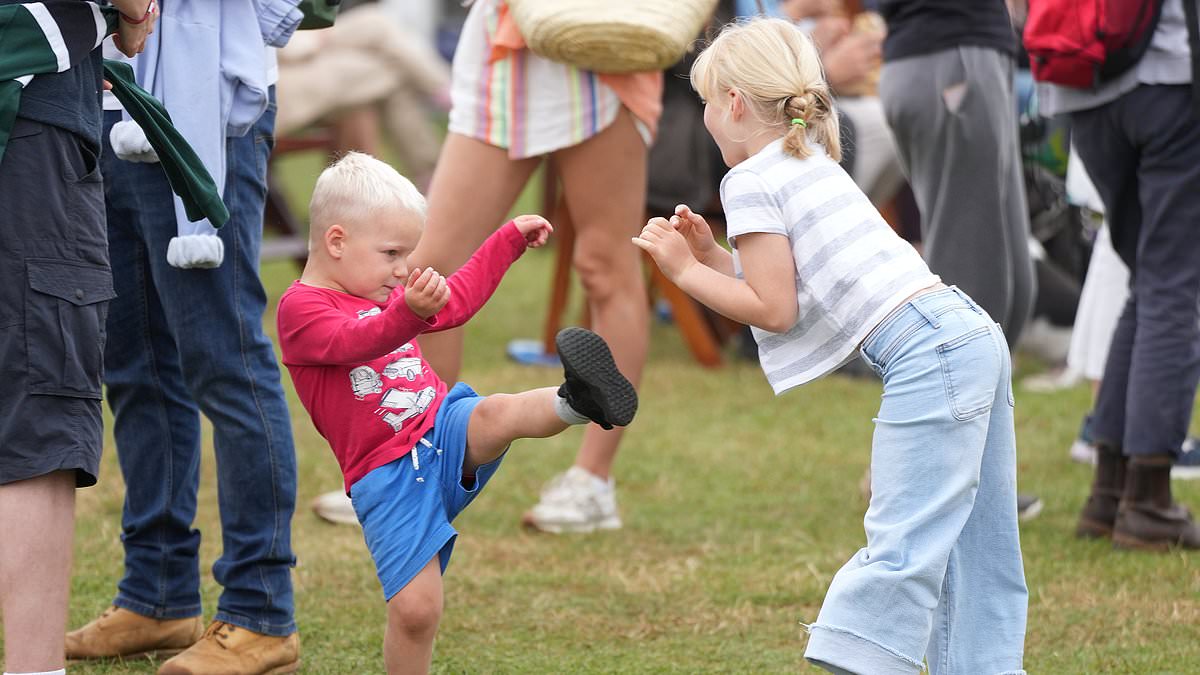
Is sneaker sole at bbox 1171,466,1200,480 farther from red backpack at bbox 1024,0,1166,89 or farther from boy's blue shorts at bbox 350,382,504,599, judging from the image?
boy's blue shorts at bbox 350,382,504,599

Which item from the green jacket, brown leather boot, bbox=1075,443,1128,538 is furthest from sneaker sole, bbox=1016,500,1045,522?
the green jacket

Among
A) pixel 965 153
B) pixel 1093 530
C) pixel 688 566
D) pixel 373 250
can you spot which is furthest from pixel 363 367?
pixel 1093 530

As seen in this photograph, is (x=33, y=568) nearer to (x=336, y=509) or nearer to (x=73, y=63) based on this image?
(x=73, y=63)

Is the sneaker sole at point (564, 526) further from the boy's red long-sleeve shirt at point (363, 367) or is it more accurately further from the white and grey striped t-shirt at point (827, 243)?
the white and grey striped t-shirt at point (827, 243)

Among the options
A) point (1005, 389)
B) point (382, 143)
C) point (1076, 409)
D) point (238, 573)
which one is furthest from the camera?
point (382, 143)

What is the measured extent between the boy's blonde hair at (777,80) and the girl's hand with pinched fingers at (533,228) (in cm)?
36

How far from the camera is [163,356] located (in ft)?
10.3

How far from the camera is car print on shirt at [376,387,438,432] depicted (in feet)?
8.68

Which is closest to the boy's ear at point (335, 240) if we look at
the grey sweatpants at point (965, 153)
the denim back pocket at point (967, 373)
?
the denim back pocket at point (967, 373)

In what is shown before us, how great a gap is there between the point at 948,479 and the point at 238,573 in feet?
4.65

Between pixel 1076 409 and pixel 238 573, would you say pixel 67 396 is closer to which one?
pixel 238 573

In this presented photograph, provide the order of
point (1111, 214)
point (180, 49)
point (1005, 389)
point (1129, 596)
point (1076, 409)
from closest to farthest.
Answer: point (1005, 389) < point (180, 49) < point (1129, 596) < point (1111, 214) < point (1076, 409)

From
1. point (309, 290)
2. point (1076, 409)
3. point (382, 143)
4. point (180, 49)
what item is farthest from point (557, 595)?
point (382, 143)

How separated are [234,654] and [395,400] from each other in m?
0.68
